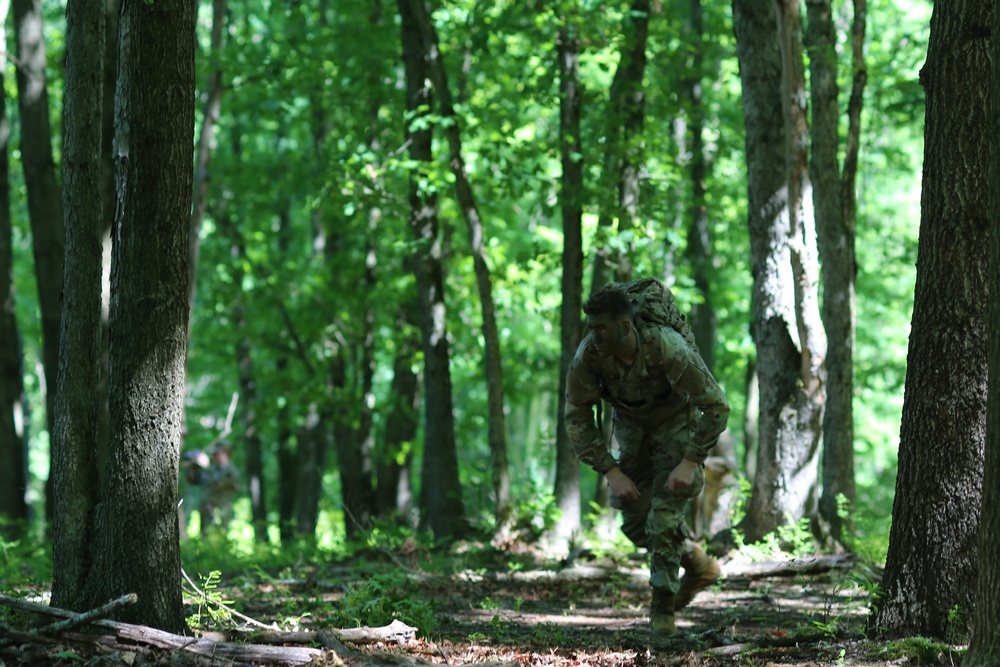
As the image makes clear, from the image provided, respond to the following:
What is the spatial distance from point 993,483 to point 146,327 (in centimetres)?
417

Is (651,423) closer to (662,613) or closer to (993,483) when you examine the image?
(662,613)

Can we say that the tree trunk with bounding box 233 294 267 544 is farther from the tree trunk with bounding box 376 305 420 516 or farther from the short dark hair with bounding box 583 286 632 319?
the short dark hair with bounding box 583 286 632 319

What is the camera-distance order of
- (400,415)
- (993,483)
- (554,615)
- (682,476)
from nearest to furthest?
(993,483)
(682,476)
(554,615)
(400,415)

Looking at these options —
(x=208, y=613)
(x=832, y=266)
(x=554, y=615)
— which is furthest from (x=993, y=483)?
(x=832, y=266)

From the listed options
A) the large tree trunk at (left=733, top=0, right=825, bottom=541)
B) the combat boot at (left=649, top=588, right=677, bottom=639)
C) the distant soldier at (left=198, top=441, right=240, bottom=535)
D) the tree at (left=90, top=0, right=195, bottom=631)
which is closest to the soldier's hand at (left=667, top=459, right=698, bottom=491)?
the combat boot at (left=649, top=588, right=677, bottom=639)

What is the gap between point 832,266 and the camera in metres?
10.9

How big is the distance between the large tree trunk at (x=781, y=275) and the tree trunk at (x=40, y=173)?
8249mm

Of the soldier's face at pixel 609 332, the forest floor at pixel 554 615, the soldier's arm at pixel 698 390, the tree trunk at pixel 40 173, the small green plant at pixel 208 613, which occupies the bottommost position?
the forest floor at pixel 554 615

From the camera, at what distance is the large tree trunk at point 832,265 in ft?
34.9

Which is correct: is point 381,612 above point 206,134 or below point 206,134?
below

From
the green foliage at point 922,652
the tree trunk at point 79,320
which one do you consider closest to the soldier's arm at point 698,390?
the green foliage at point 922,652

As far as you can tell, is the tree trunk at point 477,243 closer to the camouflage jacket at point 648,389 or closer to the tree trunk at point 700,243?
the camouflage jacket at point 648,389

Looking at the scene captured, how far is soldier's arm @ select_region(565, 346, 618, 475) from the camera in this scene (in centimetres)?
653

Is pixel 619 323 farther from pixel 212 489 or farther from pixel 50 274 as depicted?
pixel 212 489
